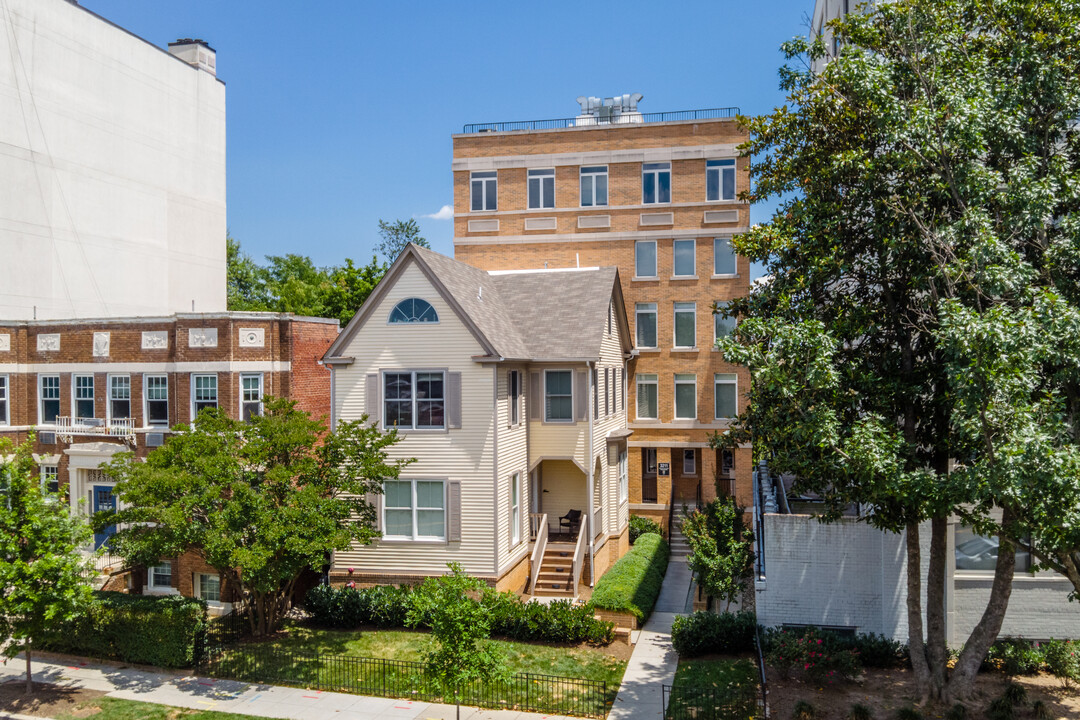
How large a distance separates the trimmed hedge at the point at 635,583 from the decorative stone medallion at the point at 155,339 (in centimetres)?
1661

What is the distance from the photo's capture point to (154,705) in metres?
17.7

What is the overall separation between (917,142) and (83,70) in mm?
36093

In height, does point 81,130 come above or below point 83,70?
below

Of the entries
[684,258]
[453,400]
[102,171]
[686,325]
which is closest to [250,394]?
[453,400]

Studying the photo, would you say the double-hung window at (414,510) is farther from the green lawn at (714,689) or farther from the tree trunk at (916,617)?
the tree trunk at (916,617)

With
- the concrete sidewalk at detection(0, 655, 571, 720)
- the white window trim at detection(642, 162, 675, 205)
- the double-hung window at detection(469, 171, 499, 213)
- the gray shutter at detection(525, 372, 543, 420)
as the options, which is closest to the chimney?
the double-hung window at detection(469, 171, 499, 213)

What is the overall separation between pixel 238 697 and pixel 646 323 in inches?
903

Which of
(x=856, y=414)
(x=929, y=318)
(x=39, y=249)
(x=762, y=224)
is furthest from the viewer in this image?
(x=39, y=249)

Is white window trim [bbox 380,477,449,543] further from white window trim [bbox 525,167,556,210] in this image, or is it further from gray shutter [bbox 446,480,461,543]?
white window trim [bbox 525,167,556,210]

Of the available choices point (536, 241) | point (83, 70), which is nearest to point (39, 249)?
point (83, 70)

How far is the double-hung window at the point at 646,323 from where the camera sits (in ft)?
115

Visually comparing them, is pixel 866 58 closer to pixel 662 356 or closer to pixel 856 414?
pixel 856 414

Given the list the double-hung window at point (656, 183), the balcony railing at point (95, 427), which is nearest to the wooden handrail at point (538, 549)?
the balcony railing at point (95, 427)

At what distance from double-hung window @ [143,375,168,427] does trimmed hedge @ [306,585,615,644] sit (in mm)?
8592
